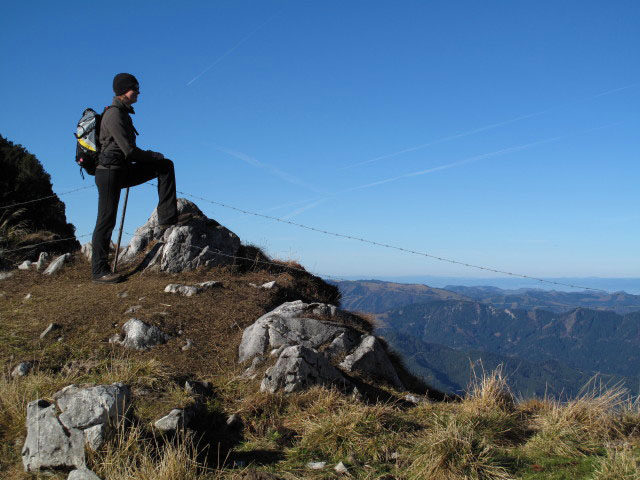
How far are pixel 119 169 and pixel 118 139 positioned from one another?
761mm

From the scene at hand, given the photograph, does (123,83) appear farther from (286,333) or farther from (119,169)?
(286,333)

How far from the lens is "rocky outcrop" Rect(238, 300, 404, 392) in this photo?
710 centimetres

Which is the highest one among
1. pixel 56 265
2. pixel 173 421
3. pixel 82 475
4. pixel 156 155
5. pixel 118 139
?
pixel 118 139

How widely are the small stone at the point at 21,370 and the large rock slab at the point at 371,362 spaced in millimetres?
5066

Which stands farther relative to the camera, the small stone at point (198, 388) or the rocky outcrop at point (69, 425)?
the small stone at point (198, 388)

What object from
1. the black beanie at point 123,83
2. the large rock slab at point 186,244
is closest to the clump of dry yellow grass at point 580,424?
the large rock slab at point 186,244

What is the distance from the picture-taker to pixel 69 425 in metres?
5.02

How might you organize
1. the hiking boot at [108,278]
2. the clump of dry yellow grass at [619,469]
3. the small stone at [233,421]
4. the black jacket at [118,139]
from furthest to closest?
the hiking boot at [108,278] < the black jacket at [118,139] < the small stone at [233,421] < the clump of dry yellow grass at [619,469]

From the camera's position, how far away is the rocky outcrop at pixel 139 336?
28.2 feet

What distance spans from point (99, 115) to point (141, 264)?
3.85m

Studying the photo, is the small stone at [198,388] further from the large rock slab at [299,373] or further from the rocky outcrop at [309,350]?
the large rock slab at [299,373]

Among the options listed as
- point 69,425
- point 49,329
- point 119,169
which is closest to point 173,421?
point 69,425

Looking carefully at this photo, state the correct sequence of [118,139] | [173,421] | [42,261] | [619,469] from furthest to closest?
1. [42,261]
2. [118,139]
3. [173,421]
4. [619,469]

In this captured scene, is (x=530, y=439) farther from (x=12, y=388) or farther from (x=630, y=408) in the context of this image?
(x=12, y=388)
